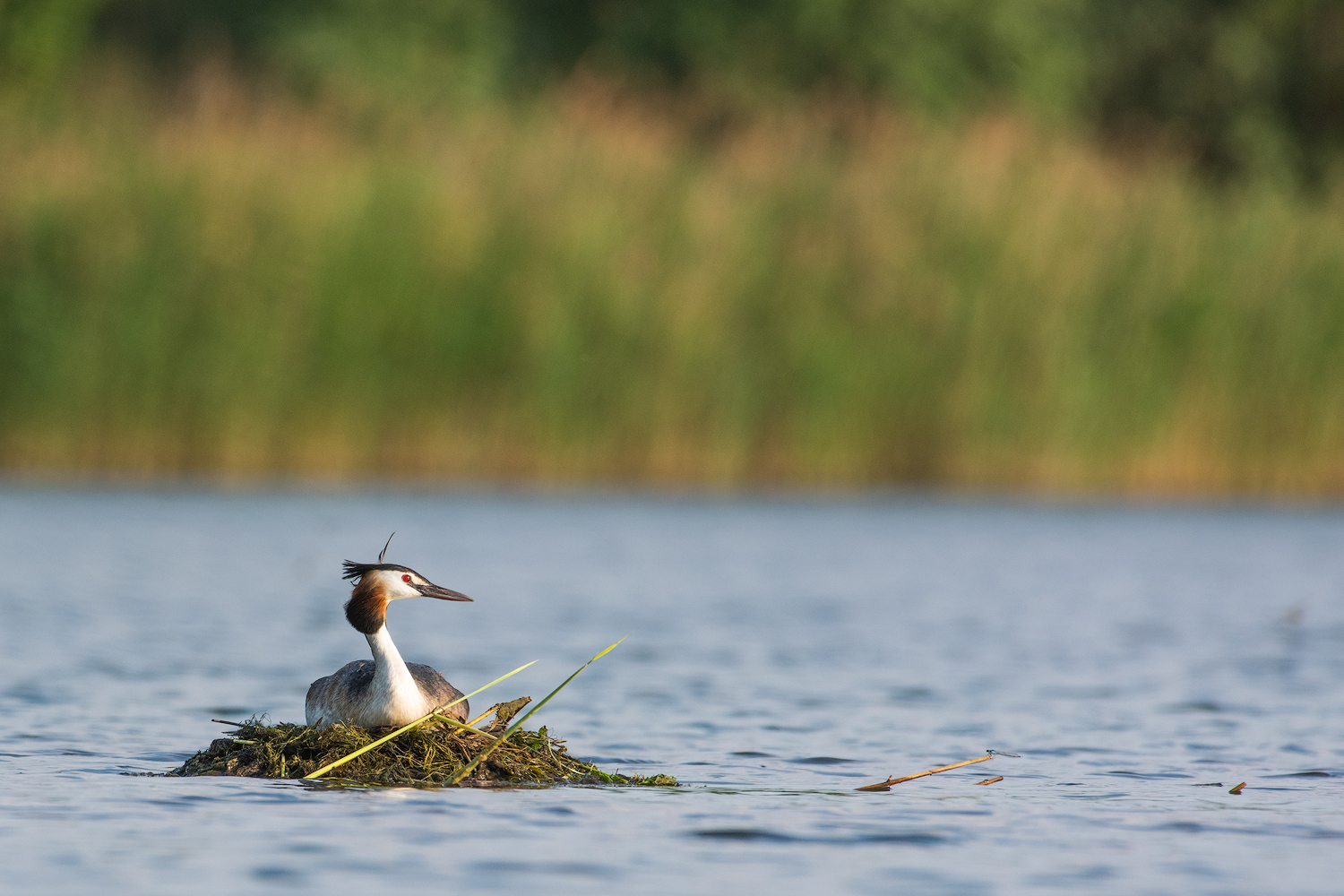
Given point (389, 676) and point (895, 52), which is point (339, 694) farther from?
point (895, 52)

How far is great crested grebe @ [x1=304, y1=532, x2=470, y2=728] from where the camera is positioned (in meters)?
6.20

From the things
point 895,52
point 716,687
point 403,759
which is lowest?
point 403,759

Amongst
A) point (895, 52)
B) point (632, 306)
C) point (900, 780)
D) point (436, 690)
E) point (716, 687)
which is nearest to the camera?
point (900, 780)

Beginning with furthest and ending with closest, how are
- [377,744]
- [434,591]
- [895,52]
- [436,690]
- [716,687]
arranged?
1. [895,52]
2. [716,687]
3. [436,690]
4. [434,591]
5. [377,744]

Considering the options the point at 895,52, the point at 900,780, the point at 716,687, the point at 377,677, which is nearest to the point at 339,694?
the point at 377,677

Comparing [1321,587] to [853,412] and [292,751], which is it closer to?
[853,412]

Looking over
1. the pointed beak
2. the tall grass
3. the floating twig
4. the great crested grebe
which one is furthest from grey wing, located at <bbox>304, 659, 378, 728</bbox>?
the tall grass

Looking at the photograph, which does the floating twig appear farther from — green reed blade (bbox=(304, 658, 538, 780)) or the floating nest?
green reed blade (bbox=(304, 658, 538, 780))

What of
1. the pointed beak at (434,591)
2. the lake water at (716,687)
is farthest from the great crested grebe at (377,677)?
the lake water at (716,687)

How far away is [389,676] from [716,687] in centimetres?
246

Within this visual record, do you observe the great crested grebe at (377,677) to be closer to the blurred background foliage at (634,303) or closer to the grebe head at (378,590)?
the grebe head at (378,590)

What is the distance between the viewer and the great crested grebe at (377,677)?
20.4ft

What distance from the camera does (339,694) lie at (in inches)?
249

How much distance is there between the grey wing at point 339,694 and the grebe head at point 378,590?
16cm
